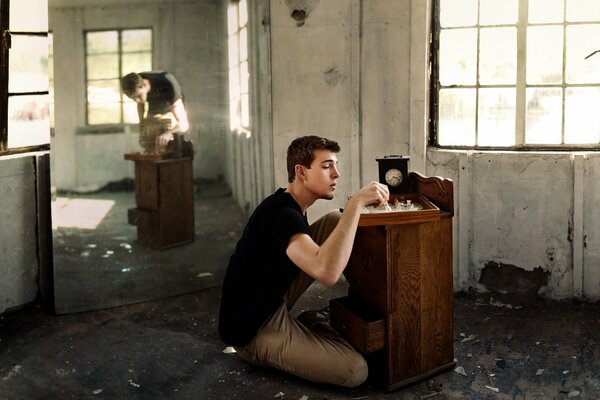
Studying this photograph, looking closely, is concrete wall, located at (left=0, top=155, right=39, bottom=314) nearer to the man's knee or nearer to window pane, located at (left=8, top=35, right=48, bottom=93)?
window pane, located at (left=8, top=35, right=48, bottom=93)

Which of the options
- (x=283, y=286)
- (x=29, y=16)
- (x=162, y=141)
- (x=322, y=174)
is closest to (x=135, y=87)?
(x=162, y=141)

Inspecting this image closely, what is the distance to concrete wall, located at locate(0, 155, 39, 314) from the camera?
4.53 meters

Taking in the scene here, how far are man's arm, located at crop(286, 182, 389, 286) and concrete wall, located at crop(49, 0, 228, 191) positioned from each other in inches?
82.5

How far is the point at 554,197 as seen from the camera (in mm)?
4719

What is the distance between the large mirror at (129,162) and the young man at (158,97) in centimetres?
5

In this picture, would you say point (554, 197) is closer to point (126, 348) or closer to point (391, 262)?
point (391, 262)

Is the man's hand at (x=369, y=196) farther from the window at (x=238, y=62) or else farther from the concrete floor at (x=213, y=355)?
the window at (x=238, y=62)

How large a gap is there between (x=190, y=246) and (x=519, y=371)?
265 cm

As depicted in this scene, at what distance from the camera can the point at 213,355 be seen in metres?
3.98

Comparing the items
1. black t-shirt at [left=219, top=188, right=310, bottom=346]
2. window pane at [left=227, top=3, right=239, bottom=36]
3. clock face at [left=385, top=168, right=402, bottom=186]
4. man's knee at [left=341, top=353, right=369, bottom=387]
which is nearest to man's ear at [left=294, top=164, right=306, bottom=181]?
black t-shirt at [left=219, top=188, right=310, bottom=346]

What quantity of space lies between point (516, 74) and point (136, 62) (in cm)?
276

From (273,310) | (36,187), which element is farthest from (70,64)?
(273,310)

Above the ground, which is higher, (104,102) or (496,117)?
(104,102)

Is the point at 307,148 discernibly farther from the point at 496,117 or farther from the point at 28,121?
the point at 28,121
